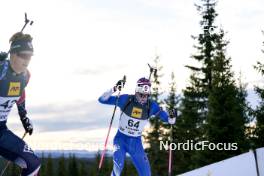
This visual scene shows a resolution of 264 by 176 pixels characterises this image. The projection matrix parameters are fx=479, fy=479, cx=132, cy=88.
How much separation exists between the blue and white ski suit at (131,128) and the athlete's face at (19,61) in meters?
3.76

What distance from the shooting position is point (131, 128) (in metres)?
10.9

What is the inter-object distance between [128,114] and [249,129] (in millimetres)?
22355

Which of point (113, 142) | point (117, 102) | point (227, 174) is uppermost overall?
point (117, 102)

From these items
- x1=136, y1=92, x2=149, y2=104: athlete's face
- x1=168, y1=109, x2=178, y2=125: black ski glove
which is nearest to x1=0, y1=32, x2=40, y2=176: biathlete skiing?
x1=136, y1=92, x2=149, y2=104: athlete's face

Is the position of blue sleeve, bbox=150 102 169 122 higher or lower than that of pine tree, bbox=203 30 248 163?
lower

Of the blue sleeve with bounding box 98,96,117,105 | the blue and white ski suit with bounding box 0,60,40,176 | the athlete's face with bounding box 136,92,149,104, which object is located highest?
the athlete's face with bounding box 136,92,149,104

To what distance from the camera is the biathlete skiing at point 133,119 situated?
10555 mm

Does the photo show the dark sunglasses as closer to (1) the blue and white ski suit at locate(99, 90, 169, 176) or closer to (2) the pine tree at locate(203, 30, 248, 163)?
(1) the blue and white ski suit at locate(99, 90, 169, 176)

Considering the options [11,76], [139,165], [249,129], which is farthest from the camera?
[249,129]

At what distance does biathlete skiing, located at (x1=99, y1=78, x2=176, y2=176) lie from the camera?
10.6 meters

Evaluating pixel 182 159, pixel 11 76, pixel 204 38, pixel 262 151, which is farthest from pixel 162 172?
pixel 11 76

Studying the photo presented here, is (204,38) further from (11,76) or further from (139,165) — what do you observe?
(11,76)

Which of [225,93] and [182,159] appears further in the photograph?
[182,159]

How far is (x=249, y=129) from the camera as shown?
31859mm
